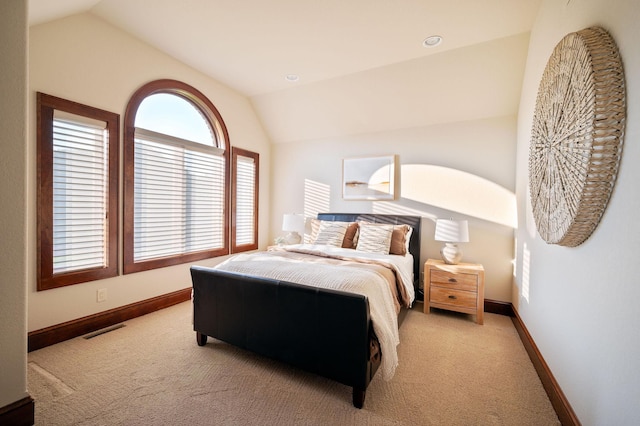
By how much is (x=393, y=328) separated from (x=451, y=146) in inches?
103

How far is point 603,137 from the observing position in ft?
3.74

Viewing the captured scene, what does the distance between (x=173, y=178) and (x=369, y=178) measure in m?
2.67

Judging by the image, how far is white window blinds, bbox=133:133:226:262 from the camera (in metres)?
2.98

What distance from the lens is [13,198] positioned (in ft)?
4.80

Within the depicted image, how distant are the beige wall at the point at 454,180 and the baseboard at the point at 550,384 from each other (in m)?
0.98

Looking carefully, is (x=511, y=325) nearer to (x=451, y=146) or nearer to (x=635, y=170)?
(x=451, y=146)

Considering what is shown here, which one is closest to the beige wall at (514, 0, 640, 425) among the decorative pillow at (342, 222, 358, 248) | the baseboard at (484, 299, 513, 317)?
the baseboard at (484, 299, 513, 317)

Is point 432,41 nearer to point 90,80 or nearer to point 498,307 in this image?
point 498,307

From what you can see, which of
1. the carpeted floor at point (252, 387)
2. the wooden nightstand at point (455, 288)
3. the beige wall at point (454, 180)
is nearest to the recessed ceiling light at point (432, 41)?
the beige wall at point (454, 180)

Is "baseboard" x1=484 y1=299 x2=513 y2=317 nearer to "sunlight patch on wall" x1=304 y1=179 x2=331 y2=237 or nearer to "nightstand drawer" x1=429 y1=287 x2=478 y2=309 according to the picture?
"nightstand drawer" x1=429 y1=287 x2=478 y2=309

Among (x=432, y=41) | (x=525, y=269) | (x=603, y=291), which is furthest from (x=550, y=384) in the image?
(x=432, y=41)

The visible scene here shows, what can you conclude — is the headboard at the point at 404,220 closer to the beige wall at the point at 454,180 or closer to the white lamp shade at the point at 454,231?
the beige wall at the point at 454,180

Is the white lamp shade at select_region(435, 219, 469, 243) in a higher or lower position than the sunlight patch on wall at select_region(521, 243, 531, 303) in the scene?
higher

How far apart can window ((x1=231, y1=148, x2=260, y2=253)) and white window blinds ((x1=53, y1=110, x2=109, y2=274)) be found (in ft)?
5.45
